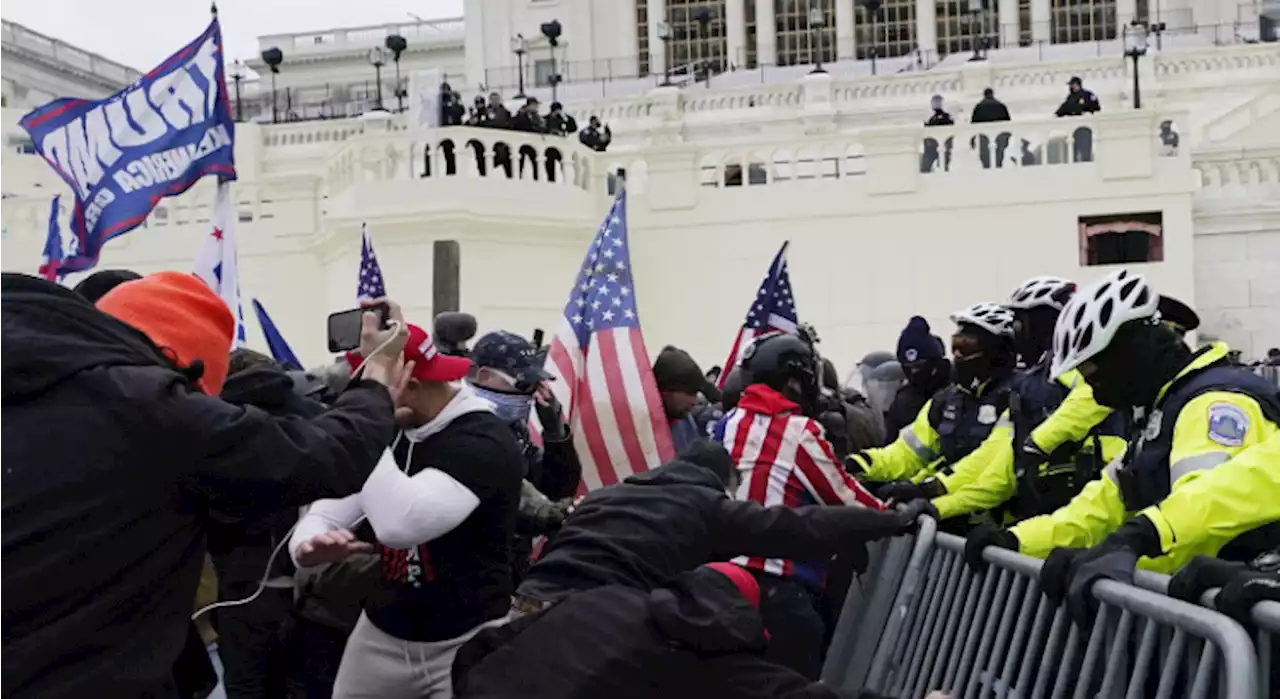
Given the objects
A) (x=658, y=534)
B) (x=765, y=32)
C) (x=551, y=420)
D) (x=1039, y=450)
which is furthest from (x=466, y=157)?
(x=765, y=32)

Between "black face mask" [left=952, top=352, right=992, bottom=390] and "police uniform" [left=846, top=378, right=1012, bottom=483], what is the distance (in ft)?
0.10

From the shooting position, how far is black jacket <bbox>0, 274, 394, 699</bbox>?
2834 millimetres

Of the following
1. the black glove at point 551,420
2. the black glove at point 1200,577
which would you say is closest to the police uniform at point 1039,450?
the black glove at point 551,420

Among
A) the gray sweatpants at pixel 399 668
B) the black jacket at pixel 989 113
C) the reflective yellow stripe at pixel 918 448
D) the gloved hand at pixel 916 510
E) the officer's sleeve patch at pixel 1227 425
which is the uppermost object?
the black jacket at pixel 989 113

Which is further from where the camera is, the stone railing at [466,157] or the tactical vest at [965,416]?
the stone railing at [466,157]

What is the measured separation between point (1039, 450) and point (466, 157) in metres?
12.5

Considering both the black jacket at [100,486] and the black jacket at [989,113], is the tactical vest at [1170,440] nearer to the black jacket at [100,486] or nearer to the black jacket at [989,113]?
the black jacket at [100,486]

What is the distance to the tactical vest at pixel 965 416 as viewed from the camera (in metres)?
6.16

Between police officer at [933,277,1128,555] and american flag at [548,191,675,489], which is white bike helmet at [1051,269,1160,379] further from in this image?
american flag at [548,191,675,489]

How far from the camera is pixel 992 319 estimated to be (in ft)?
20.4

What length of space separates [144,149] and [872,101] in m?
25.4

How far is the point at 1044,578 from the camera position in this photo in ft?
12.2

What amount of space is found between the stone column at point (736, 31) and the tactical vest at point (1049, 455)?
47073mm

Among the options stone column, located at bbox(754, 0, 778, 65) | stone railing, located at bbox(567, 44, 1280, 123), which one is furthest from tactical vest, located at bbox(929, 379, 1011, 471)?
stone column, located at bbox(754, 0, 778, 65)
